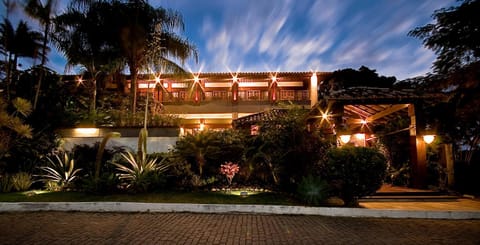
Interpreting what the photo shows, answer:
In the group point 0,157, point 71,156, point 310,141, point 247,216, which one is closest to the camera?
point 247,216

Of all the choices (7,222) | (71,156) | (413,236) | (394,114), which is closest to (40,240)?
(7,222)

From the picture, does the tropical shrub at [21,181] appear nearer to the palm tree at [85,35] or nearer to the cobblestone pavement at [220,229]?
the cobblestone pavement at [220,229]

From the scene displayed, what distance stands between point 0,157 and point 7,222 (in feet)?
13.9

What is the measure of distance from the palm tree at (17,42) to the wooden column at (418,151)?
15.5m

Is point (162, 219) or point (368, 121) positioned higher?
point (368, 121)

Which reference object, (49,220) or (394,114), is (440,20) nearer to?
(394,114)

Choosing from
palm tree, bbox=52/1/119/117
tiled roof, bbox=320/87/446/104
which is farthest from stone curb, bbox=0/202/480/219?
palm tree, bbox=52/1/119/117

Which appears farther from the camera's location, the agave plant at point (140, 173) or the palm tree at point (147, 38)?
the palm tree at point (147, 38)

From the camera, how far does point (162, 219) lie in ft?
18.7

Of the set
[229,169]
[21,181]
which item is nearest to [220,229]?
[229,169]

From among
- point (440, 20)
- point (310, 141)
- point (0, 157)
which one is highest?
point (440, 20)

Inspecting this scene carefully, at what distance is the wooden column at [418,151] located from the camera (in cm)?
880

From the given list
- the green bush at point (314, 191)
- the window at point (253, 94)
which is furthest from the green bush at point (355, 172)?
the window at point (253, 94)

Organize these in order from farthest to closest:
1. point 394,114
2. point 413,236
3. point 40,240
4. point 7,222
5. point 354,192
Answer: point 394,114
point 354,192
point 7,222
point 413,236
point 40,240
